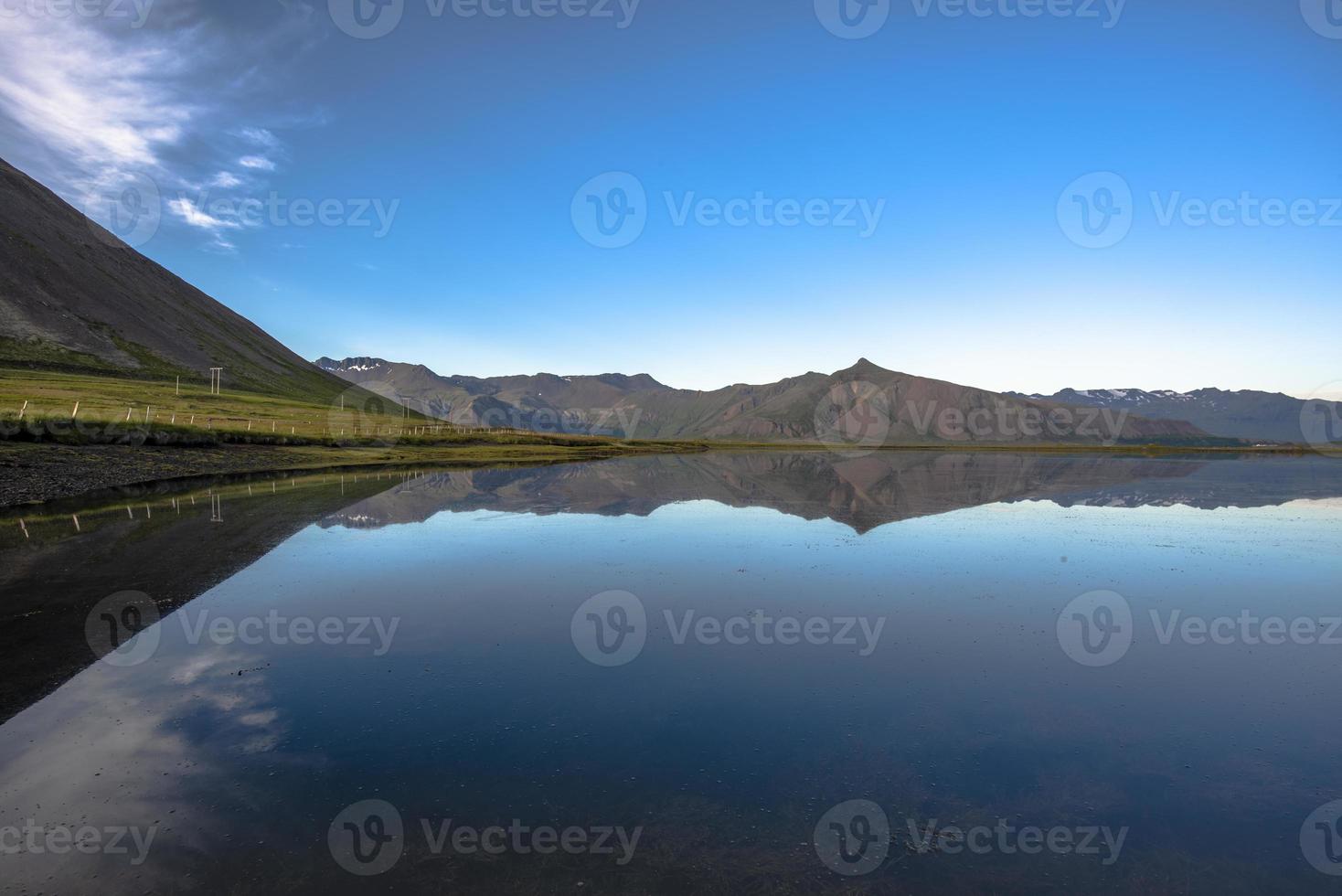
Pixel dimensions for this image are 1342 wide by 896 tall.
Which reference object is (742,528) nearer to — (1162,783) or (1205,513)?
(1162,783)

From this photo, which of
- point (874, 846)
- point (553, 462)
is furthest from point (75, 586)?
point (553, 462)

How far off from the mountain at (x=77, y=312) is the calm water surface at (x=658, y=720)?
160402 millimetres

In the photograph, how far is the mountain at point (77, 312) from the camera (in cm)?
13900

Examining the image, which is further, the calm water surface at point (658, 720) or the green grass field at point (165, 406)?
the green grass field at point (165, 406)

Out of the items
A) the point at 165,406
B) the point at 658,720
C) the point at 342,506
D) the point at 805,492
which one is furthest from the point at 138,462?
the point at 165,406

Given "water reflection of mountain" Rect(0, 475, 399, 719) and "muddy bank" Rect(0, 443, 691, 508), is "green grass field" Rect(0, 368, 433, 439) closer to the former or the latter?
"muddy bank" Rect(0, 443, 691, 508)

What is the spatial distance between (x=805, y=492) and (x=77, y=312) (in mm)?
196085

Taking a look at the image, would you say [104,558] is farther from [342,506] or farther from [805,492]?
[805,492]

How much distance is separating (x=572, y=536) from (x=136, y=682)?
1910cm

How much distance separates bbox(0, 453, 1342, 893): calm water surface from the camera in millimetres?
7816

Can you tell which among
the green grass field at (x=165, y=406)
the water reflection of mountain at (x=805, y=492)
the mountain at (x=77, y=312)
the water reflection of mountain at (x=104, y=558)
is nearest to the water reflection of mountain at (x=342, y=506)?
the water reflection of mountain at (x=104, y=558)

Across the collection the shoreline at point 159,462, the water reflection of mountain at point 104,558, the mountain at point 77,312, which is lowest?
the water reflection of mountain at point 104,558

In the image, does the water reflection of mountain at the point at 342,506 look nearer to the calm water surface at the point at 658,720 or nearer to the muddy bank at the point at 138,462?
the calm water surface at the point at 658,720

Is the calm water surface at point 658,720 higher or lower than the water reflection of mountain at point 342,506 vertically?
lower
